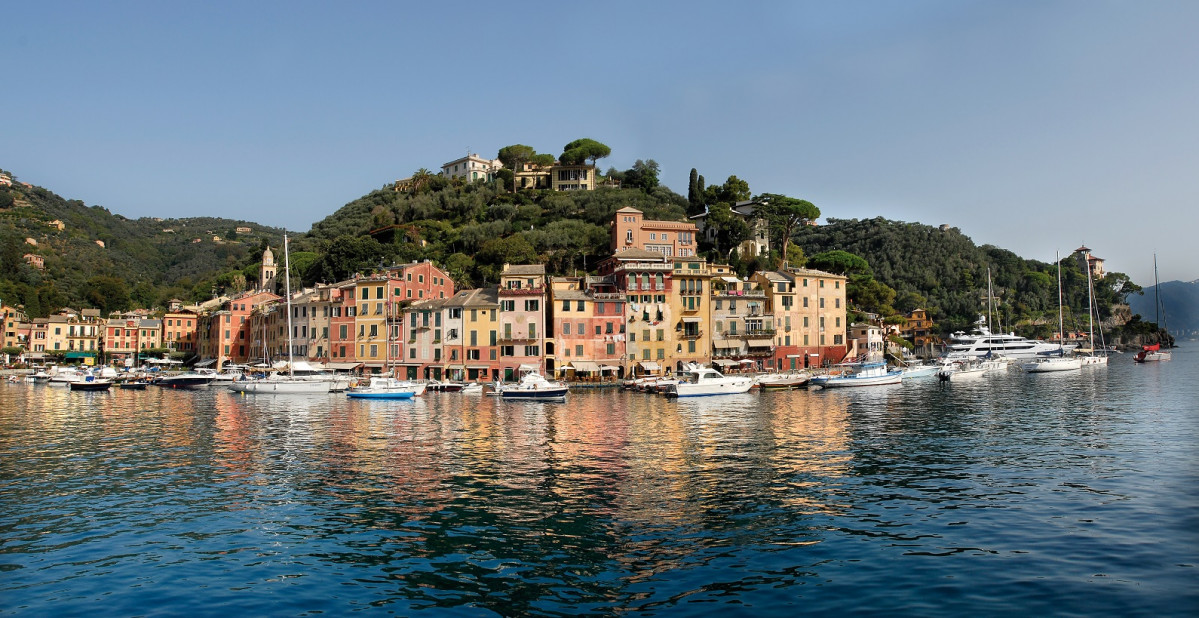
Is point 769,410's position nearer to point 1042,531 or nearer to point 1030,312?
point 1042,531

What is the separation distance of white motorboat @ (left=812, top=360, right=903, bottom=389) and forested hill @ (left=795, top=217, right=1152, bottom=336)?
7790cm

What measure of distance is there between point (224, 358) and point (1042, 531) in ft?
315

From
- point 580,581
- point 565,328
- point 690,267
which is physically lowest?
point 580,581

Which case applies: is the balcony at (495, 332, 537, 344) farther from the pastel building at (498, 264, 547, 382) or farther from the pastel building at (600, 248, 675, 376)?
the pastel building at (600, 248, 675, 376)

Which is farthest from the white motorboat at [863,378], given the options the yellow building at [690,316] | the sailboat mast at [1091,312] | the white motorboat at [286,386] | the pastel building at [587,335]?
the sailboat mast at [1091,312]

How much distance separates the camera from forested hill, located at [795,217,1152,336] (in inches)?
5935

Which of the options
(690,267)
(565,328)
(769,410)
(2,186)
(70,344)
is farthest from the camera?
(2,186)

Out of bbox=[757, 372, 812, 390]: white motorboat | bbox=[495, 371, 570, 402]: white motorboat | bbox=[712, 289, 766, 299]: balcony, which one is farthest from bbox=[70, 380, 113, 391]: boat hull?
bbox=[757, 372, 812, 390]: white motorboat

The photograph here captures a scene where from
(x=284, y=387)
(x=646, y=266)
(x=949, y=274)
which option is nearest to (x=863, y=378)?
(x=646, y=266)

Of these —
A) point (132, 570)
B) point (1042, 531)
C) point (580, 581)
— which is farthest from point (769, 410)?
point (132, 570)

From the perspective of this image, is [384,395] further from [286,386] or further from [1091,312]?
[1091,312]

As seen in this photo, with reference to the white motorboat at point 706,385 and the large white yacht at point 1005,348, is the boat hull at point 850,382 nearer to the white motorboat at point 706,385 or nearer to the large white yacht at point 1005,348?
the white motorboat at point 706,385

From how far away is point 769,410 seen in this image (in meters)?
48.2

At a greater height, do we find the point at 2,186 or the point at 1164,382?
the point at 2,186
